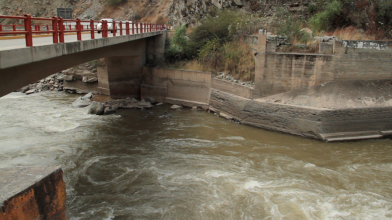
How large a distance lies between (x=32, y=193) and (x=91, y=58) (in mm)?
11075

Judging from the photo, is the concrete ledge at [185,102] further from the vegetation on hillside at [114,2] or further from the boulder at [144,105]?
the vegetation on hillside at [114,2]

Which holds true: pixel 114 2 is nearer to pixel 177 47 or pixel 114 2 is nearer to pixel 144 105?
pixel 177 47

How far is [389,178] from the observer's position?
11156 mm

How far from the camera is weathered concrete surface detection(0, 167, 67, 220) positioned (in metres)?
4.36

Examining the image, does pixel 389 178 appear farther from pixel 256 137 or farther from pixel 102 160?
pixel 102 160

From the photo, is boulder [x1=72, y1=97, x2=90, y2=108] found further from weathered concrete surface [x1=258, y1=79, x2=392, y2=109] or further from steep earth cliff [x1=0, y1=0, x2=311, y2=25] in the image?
steep earth cliff [x1=0, y1=0, x2=311, y2=25]

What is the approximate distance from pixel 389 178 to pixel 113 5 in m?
45.2

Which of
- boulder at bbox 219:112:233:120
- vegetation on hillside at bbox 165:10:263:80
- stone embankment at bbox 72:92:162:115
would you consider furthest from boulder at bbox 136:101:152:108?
boulder at bbox 219:112:233:120

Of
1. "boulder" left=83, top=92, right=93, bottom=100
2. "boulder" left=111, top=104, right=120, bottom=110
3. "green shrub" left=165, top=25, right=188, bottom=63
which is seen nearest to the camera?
"boulder" left=111, top=104, right=120, bottom=110

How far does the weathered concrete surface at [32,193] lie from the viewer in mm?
4363

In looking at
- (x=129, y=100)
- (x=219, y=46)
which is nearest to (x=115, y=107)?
(x=129, y=100)

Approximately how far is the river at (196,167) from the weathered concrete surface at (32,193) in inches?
148

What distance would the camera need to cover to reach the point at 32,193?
15.3 ft

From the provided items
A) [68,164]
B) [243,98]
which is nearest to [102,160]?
[68,164]
